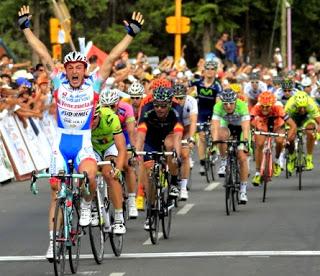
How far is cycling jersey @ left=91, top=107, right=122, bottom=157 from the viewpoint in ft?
46.7

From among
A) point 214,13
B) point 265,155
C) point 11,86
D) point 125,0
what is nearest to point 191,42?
point 125,0

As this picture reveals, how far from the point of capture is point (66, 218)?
11.8 meters

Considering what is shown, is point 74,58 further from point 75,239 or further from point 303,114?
point 303,114

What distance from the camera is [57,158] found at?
1251 cm

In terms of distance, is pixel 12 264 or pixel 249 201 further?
pixel 249 201

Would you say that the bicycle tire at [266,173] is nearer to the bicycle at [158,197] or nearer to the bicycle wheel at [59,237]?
the bicycle at [158,197]

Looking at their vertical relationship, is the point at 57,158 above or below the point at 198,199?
above

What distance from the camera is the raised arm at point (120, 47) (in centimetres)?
1316

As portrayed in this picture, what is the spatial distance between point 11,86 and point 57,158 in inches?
517

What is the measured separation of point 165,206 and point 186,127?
497 centimetres

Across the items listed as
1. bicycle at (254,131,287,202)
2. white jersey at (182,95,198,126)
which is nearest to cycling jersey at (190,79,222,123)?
bicycle at (254,131,287,202)

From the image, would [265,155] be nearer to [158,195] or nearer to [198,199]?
[198,199]

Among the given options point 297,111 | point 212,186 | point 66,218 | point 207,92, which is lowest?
point 212,186

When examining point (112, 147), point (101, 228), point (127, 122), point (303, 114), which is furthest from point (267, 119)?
point (101, 228)
